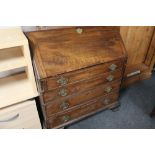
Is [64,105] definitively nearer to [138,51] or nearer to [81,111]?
[81,111]

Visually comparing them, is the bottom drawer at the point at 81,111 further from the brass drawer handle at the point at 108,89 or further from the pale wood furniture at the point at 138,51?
the pale wood furniture at the point at 138,51

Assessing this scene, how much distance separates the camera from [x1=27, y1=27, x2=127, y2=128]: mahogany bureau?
1244 millimetres

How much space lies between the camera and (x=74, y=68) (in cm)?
128

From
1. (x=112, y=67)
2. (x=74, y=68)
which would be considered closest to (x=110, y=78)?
(x=112, y=67)

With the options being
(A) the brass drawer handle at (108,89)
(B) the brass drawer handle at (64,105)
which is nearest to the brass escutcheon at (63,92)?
(B) the brass drawer handle at (64,105)

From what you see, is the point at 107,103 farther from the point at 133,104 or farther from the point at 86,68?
the point at 86,68

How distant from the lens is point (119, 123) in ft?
5.89

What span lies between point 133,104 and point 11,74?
1.32 m

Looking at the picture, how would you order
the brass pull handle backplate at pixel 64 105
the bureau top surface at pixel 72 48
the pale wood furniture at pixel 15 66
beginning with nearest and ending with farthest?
the pale wood furniture at pixel 15 66 → the bureau top surface at pixel 72 48 → the brass pull handle backplate at pixel 64 105

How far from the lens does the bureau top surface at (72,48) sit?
4.04 ft

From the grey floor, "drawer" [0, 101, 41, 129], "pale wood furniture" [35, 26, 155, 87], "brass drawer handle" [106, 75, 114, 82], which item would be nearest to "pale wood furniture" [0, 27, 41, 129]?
"drawer" [0, 101, 41, 129]

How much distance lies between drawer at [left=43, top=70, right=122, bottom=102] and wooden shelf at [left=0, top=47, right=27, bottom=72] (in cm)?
27

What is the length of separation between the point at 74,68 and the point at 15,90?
50cm

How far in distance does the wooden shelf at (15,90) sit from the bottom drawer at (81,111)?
1.00 feet
